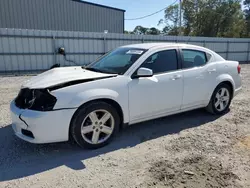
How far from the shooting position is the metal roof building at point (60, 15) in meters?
16.0

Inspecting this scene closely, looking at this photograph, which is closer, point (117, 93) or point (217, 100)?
point (117, 93)

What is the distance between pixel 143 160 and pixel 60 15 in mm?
17372

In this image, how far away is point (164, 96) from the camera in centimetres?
391

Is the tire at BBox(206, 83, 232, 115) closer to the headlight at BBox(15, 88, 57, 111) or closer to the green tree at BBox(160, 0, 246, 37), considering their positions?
the headlight at BBox(15, 88, 57, 111)

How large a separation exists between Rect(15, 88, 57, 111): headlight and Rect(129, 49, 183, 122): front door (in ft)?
4.06

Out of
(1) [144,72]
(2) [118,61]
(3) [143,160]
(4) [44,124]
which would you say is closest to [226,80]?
(1) [144,72]

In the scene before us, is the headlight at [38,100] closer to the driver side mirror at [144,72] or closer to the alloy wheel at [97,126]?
the alloy wheel at [97,126]

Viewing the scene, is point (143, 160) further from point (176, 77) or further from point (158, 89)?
point (176, 77)

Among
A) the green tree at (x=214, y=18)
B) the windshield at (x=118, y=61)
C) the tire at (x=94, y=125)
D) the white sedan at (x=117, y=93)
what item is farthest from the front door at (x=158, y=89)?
the green tree at (x=214, y=18)

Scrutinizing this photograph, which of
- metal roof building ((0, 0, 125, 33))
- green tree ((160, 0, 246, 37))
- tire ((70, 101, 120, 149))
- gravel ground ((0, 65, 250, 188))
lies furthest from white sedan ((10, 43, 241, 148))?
green tree ((160, 0, 246, 37))

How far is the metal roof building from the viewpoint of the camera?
1603cm

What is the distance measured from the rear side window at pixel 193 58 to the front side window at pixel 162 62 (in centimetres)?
25

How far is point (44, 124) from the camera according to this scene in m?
2.95

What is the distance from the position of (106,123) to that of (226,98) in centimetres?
303
